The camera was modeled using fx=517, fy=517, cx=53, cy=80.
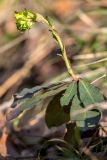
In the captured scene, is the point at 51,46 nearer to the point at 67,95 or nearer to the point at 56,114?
the point at 56,114

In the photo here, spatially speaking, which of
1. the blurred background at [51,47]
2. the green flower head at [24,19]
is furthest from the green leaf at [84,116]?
the blurred background at [51,47]

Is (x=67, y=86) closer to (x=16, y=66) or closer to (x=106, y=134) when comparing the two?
(x=106, y=134)

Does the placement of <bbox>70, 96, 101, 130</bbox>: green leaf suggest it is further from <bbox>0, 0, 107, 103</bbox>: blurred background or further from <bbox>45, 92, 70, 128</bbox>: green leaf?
<bbox>0, 0, 107, 103</bbox>: blurred background

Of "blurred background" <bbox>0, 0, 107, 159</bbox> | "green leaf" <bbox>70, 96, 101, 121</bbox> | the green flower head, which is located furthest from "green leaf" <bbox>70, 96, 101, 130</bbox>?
"blurred background" <bbox>0, 0, 107, 159</bbox>

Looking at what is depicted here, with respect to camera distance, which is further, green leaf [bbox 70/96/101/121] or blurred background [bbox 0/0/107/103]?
blurred background [bbox 0/0/107/103]

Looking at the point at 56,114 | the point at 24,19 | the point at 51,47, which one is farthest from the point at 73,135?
the point at 51,47

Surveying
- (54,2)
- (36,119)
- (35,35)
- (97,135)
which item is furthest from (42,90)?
(54,2)
